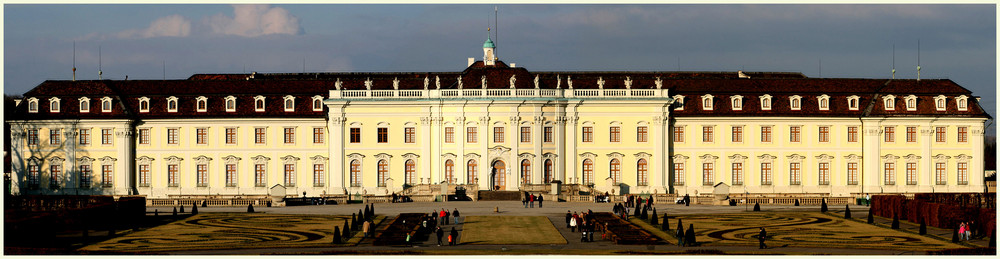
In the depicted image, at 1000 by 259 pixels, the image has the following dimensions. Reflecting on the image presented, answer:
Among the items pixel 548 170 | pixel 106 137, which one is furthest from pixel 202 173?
pixel 548 170

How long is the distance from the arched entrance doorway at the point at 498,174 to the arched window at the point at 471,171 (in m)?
1.20

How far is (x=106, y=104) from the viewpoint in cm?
13050

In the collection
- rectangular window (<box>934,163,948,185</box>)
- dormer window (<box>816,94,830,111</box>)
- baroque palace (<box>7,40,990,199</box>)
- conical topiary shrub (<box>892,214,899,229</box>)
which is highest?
dormer window (<box>816,94,830,111</box>)

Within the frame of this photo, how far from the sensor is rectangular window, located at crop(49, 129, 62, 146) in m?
130

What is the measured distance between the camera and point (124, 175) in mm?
130000

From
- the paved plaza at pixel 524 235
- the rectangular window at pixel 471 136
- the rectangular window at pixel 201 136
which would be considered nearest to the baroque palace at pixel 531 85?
the rectangular window at pixel 201 136

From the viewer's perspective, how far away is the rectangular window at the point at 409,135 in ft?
423

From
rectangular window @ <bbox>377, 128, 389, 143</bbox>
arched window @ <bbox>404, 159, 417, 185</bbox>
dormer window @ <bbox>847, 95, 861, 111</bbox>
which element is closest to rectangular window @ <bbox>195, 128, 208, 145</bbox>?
rectangular window @ <bbox>377, 128, 389, 143</bbox>

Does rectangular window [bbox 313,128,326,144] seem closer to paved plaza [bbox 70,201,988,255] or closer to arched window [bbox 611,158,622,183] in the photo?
paved plaza [bbox 70,201,988,255]

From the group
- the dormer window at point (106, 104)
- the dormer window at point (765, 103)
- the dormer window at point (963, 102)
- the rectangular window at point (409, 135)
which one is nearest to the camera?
the rectangular window at point (409, 135)

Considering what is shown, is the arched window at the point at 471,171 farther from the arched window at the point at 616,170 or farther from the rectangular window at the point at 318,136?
the rectangular window at the point at 318,136

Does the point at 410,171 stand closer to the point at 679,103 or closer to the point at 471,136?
the point at 471,136

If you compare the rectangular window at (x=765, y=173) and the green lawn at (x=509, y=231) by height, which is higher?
the rectangular window at (x=765, y=173)

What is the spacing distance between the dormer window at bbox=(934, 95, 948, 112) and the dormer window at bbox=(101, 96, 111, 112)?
56.3 m
